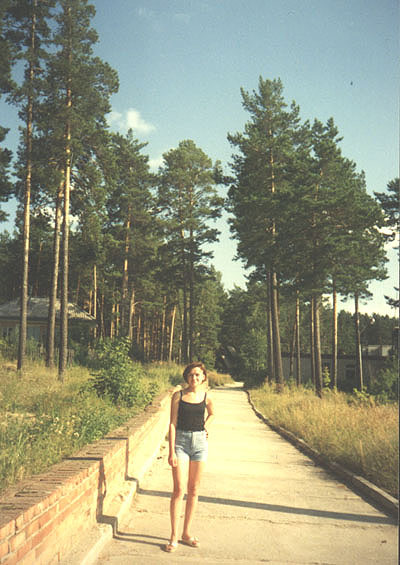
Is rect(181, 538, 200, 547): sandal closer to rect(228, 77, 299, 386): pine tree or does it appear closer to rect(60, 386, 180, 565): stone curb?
rect(60, 386, 180, 565): stone curb

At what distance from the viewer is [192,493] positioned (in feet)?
16.2

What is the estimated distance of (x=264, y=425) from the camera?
16.2m

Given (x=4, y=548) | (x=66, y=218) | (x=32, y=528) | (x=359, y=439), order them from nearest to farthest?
(x=4, y=548) < (x=32, y=528) < (x=359, y=439) < (x=66, y=218)

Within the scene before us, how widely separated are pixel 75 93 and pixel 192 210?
676 inches

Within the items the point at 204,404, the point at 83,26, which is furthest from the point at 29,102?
the point at 204,404

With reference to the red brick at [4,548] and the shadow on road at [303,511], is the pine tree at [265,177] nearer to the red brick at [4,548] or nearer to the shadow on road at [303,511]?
the shadow on road at [303,511]

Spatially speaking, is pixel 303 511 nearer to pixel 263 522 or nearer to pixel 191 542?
pixel 263 522

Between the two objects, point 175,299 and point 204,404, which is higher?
point 175,299

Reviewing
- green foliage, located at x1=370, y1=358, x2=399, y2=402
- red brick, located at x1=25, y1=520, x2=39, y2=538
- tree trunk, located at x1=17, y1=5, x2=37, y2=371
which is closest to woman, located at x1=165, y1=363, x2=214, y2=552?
red brick, located at x1=25, y1=520, x2=39, y2=538

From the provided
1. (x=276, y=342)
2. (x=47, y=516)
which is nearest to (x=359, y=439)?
(x=47, y=516)

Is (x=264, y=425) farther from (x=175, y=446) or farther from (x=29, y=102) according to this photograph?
(x=29, y=102)

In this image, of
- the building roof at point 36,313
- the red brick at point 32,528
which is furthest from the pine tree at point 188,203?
the red brick at point 32,528

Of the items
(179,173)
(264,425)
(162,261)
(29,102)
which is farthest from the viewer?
(162,261)

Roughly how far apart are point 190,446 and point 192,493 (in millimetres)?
476
